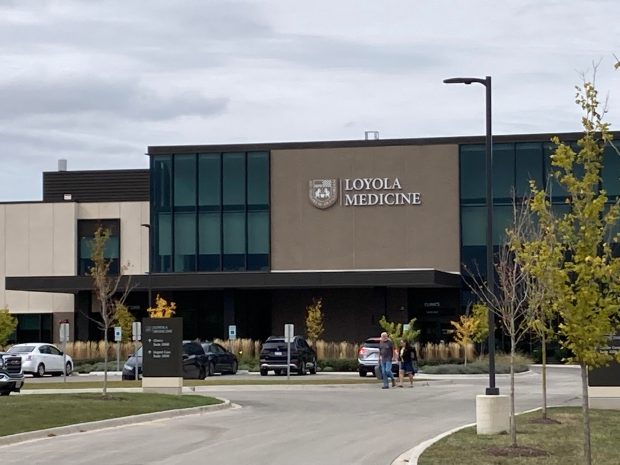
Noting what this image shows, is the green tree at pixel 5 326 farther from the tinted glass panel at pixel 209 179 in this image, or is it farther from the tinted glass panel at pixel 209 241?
the tinted glass panel at pixel 209 179

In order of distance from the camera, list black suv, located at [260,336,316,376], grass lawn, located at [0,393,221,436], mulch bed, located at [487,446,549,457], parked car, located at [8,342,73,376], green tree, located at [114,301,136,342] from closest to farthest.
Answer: mulch bed, located at [487,446,549,457] → grass lawn, located at [0,393,221,436] → black suv, located at [260,336,316,376] → parked car, located at [8,342,73,376] → green tree, located at [114,301,136,342]

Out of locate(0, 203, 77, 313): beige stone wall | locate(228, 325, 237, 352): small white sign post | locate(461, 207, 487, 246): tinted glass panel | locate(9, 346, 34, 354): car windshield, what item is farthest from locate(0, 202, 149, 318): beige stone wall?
locate(461, 207, 487, 246): tinted glass panel

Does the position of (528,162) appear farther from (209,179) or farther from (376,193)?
(209,179)

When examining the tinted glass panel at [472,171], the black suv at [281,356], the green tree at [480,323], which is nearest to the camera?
the black suv at [281,356]

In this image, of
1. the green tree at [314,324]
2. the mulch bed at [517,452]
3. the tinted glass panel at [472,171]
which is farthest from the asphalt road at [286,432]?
the tinted glass panel at [472,171]

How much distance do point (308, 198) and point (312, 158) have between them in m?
2.17

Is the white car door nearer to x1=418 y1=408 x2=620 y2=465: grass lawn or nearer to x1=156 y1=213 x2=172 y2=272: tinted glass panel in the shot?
x1=156 y1=213 x2=172 y2=272: tinted glass panel

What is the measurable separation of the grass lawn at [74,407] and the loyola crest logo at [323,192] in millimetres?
35063

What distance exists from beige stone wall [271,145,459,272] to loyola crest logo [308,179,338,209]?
27 cm

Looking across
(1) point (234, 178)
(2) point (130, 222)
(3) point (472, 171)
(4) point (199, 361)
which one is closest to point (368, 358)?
(4) point (199, 361)

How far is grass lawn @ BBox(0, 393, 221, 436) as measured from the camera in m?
23.5

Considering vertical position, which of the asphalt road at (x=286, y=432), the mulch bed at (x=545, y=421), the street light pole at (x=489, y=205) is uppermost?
the street light pole at (x=489, y=205)

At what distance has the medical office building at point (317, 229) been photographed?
64500 millimetres

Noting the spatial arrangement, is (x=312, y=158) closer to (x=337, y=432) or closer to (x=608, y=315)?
(x=337, y=432)
